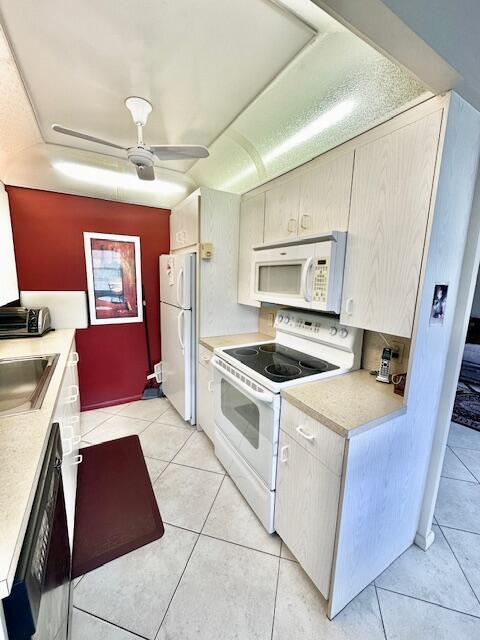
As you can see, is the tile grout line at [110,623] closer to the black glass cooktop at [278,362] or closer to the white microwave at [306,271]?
the black glass cooktop at [278,362]

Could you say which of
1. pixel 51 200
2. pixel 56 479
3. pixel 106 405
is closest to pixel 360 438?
pixel 56 479

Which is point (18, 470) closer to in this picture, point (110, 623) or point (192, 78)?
point (110, 623)

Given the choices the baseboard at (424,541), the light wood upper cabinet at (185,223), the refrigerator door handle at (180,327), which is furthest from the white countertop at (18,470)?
the baseboard at (424,541)

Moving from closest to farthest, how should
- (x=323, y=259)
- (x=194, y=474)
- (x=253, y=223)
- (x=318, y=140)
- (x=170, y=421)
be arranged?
(x=323, y=259) < (x=318, y=140) < (x=194, y=474) < (x=253, y=223) < (x=170, y=421)

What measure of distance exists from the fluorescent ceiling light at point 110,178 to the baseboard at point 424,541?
131 inches

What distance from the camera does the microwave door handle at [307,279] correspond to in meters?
1.52

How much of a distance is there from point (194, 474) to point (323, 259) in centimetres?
182

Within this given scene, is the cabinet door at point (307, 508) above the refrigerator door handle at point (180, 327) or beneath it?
beneath

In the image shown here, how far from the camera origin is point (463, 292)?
1.29 metres

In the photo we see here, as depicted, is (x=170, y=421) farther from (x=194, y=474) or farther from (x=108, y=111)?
(x=108, y=111)

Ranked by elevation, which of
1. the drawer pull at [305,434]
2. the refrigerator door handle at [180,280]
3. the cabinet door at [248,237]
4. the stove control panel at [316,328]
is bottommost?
the drawer pull at [305,434]

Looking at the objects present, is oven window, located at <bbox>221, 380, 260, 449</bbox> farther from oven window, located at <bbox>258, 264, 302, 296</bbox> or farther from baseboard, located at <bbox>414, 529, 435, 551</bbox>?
baseboard, located at <bbox>414, 529, 435, 551</bbox>

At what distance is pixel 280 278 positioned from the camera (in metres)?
1.86

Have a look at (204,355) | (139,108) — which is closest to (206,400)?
(204,355)
